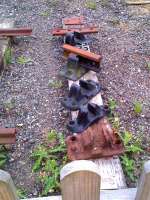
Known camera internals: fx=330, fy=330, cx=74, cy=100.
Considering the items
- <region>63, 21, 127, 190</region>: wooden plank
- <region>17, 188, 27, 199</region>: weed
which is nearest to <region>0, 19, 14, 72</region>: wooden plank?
<region>17, 188, 27, 199</region>: weed

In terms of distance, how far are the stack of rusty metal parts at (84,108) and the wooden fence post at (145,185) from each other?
3.63ft

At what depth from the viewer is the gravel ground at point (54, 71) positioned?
2734 millimetres

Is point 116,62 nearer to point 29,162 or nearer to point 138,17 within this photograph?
point 138,17

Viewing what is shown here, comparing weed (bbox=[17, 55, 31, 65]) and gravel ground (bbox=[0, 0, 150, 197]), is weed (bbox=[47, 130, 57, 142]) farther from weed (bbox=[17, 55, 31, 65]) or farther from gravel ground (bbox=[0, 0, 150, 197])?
weed (bbox=[17, 55, 31, 65])

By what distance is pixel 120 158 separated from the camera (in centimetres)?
243

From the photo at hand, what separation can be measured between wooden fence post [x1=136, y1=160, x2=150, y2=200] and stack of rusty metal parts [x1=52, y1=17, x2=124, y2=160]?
111 cm

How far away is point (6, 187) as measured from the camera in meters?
1.11

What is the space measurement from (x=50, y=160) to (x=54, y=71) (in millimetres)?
1295

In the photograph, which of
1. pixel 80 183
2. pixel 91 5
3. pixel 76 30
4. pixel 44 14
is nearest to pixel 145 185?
pixel 80 183

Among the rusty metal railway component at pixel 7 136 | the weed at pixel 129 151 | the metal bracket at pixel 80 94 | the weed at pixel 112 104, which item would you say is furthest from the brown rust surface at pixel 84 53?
the rusty metal railway component at pixel 7 136

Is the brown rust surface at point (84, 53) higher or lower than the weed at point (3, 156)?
higher

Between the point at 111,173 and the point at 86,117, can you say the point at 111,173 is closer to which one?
the point at 111,173

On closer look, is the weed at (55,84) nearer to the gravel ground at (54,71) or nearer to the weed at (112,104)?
the gravel ground at (54,71)

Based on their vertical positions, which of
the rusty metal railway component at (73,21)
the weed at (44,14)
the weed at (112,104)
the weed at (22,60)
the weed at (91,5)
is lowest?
the weed at (22,60)
